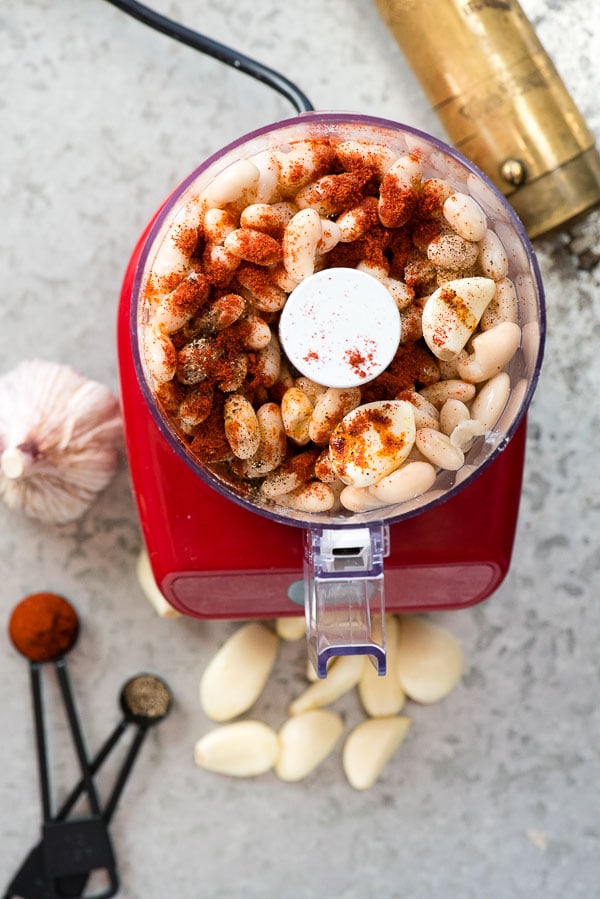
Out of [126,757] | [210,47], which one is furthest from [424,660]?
[210,47]

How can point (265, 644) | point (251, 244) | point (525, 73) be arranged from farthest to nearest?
point (265, 644) < point (525, 73) < point (251, 244)

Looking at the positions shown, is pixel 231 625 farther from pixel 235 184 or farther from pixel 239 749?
pixel 235 184

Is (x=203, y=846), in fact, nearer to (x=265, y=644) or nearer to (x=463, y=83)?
(x=265, y=644)

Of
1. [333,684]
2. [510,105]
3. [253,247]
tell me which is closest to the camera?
[253,247]

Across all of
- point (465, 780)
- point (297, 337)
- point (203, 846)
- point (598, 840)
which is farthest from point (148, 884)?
point (297, 337)

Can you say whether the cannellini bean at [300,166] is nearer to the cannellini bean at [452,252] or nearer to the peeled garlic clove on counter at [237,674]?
the cannellini bean at [452,252]

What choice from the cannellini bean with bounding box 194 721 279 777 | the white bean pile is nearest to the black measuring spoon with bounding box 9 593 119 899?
the cannellini bean with bounding box 194 721 279 777
